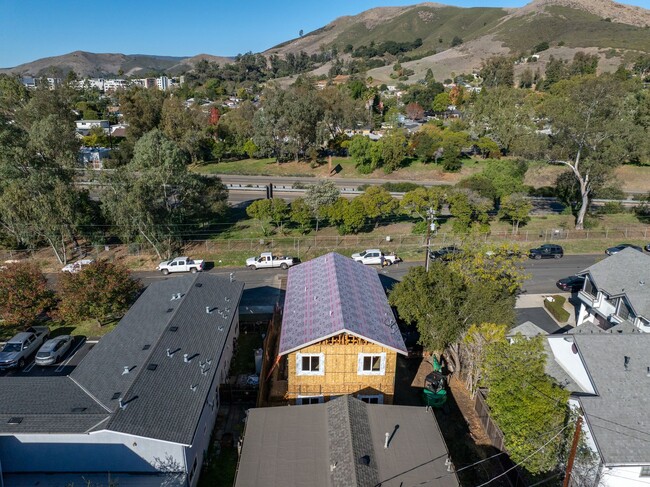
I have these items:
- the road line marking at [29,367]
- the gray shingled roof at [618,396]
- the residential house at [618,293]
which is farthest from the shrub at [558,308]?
the road line marking at [29,367]

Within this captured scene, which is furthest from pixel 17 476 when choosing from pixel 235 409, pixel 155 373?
pixel 235 409

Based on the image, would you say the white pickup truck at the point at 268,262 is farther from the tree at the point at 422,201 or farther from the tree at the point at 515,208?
the tree at the point at 515,208

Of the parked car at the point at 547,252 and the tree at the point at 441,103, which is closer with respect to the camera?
the parked car at the point at 547,252

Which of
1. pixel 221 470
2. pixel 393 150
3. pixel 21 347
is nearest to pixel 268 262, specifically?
pixel 21 347

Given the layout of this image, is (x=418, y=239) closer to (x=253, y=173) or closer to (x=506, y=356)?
(x=506, y=356)

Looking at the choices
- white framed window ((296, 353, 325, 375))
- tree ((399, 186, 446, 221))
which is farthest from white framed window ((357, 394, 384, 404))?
tree ((399, 186, 446, 221))
